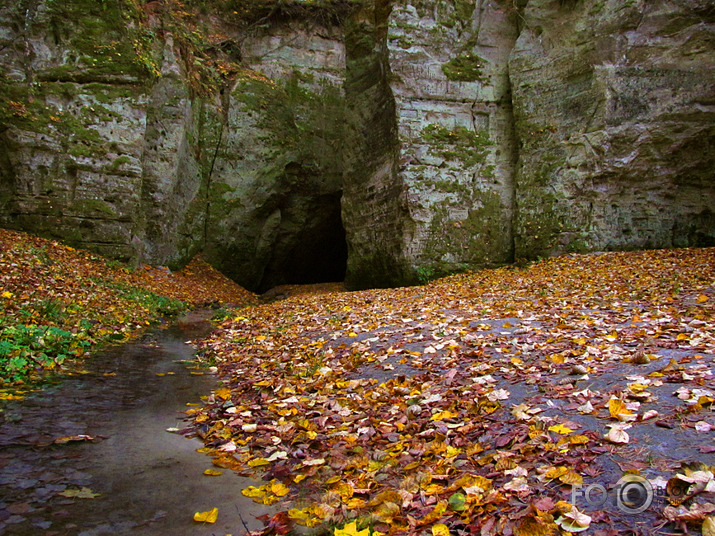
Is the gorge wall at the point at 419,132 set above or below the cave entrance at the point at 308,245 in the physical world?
above

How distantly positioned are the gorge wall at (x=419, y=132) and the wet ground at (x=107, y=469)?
787cm

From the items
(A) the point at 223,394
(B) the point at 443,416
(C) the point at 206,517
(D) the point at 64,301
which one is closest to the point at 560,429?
(B) the point at 443,416

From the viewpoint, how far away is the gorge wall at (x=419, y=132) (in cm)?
973

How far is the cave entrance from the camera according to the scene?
17156 mm

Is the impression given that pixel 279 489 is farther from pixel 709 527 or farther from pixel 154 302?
pixel 154 302

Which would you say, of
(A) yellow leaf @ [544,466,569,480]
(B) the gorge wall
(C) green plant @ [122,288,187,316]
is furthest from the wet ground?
(B) the gorge wall

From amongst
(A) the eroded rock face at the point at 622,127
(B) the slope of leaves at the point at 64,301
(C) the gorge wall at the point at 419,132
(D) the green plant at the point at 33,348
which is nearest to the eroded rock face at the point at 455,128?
(C) the gorge wall at the point at 419,132

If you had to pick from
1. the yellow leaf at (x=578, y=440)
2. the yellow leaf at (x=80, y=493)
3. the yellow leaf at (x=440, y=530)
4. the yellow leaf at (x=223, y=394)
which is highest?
the yellow leaf at (x=578, y=440)

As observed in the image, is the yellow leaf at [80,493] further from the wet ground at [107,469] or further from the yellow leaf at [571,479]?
the yellow leaf at [571,479]

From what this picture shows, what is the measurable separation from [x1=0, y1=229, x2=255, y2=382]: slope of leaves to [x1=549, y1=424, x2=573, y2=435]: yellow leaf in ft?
13.9

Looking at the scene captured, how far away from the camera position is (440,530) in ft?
6.20

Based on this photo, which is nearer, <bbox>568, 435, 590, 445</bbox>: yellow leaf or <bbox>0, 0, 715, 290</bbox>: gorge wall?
<bbox>568, 435, 590, 445</bbox>: yellow leaf

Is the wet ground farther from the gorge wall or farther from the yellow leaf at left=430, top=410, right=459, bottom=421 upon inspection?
the gorge wall

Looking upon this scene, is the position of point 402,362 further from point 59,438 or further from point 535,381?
point 59,438
